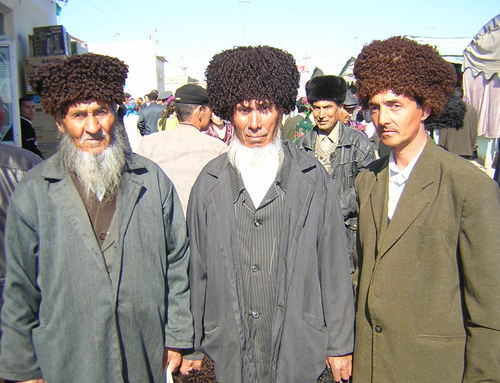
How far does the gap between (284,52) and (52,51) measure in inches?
264

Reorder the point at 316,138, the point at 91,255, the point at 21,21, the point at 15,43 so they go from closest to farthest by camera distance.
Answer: the point at 91,255
the point at 316,138
the point at 15,43
the point at 21,21

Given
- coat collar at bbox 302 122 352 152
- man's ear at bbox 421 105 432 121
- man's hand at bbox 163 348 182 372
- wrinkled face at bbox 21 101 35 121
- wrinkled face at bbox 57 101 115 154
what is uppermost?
wrinkled face at bbox 21 101 35 121

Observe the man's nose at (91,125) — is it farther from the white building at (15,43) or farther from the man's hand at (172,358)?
the white building at (15,43)

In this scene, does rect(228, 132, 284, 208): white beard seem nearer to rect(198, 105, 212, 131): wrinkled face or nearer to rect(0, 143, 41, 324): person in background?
rect(0, 143, 41, 324): person in background

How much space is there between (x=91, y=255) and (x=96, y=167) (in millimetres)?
407

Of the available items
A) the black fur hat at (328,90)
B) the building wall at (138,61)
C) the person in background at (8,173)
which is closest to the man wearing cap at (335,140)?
the black fur hat at (328,90)

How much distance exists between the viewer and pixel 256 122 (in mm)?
2230

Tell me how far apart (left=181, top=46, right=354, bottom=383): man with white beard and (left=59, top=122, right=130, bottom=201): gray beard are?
41 centimetres

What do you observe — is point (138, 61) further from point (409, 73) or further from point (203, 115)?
point (409, 73)

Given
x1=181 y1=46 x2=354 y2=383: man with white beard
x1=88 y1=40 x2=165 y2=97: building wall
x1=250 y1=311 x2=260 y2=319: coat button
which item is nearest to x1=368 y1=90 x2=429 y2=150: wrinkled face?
x1=181 y1=46 x2=354 y2=383: man with white beard

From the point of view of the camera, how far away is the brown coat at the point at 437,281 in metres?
1.76

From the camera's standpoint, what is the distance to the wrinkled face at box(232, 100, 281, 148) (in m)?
2.23

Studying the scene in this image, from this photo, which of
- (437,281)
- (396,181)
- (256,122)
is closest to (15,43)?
(256,122)

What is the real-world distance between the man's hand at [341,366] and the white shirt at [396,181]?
735mm
